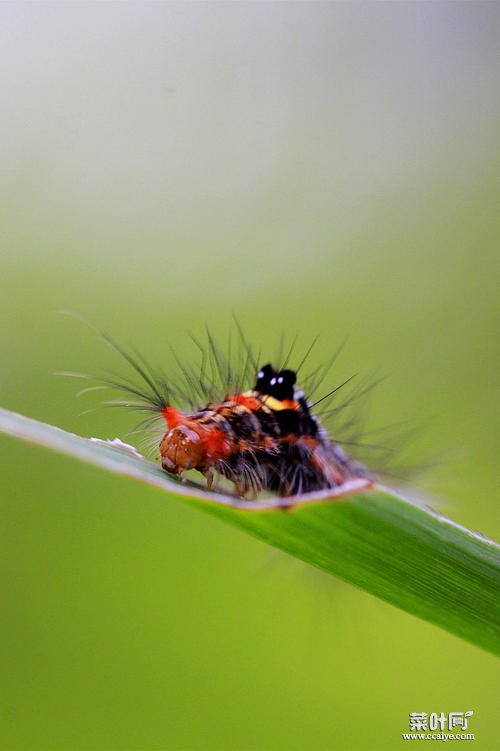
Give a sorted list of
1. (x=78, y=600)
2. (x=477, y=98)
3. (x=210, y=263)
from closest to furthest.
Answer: (x=78, y=600), (x=210, y=263), (x=477, y=98)

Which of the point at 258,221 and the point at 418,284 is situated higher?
the point at 258,221

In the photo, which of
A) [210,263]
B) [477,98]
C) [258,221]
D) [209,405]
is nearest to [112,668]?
[209,405]

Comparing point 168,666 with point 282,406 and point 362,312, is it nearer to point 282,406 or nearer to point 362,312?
point 282,406

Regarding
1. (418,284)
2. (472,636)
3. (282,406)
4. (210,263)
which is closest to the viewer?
(472,636)
